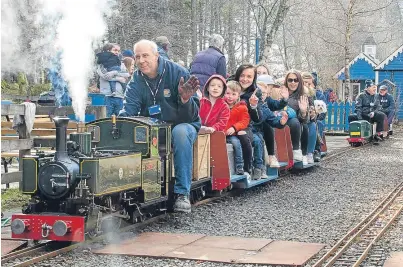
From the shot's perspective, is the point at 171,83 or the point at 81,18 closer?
the point at 81,18

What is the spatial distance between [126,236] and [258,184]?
4.55 metres

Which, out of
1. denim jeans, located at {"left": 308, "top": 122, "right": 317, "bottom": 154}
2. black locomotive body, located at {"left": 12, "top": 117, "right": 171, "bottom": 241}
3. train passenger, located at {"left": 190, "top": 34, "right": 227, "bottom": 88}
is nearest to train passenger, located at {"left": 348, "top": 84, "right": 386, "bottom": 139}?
denim jeans, located at {"left": 308, "top": 122, "right": 317, "bottom": 154}

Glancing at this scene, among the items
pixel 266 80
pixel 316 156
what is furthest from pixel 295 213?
pixel 316 156

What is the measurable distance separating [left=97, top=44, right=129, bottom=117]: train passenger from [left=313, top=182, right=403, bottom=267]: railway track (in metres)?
4.56

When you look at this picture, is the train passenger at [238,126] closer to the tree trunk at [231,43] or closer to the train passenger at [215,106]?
the train passenger at [215,106]

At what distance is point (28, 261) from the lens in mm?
6020

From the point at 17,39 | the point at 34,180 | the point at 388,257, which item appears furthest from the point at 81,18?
the point at 17,39

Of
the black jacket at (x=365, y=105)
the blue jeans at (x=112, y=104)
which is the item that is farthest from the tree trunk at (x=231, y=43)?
the blue jeans at (x=112, y=104)

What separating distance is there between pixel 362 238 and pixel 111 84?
19.1 ft

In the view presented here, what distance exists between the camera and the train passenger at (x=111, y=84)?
11.9m

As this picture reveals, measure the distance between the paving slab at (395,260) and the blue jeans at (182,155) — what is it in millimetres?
2518

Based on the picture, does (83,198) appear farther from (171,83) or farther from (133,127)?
(171,83)

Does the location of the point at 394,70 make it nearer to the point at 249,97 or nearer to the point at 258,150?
the point at 258,150

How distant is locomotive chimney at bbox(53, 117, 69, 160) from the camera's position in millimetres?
6516
